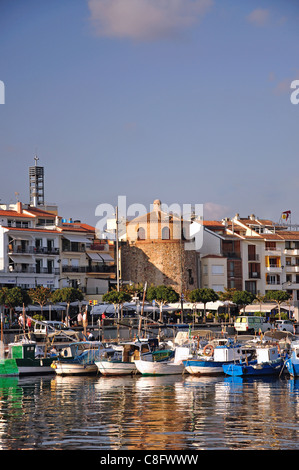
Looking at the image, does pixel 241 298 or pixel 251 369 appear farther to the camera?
pixel 241 298

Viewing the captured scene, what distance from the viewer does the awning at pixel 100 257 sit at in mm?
78944

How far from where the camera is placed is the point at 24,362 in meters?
45.2

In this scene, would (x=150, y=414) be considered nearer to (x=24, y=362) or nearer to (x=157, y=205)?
(x=24, y=362)

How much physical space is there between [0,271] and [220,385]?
114 ft

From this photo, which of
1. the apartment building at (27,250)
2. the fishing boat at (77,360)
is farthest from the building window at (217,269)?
the fishing boat at (77,360)

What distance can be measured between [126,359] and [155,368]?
2.38m

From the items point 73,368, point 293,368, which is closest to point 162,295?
point 73,368

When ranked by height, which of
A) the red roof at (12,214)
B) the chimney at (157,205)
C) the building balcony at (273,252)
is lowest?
the building balcony at (273,252)

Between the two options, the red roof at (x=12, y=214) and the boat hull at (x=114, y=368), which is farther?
the red roof at (x=12, y=214)

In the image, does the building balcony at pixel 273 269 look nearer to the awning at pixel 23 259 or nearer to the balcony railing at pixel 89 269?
the balcony railing at pixel 89 269

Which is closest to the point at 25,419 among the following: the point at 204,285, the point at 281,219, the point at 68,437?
the point at 68,437

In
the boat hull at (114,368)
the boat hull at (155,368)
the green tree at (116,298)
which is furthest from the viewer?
the green tree at (116,298)

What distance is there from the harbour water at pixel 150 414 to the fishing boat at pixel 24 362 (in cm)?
194
